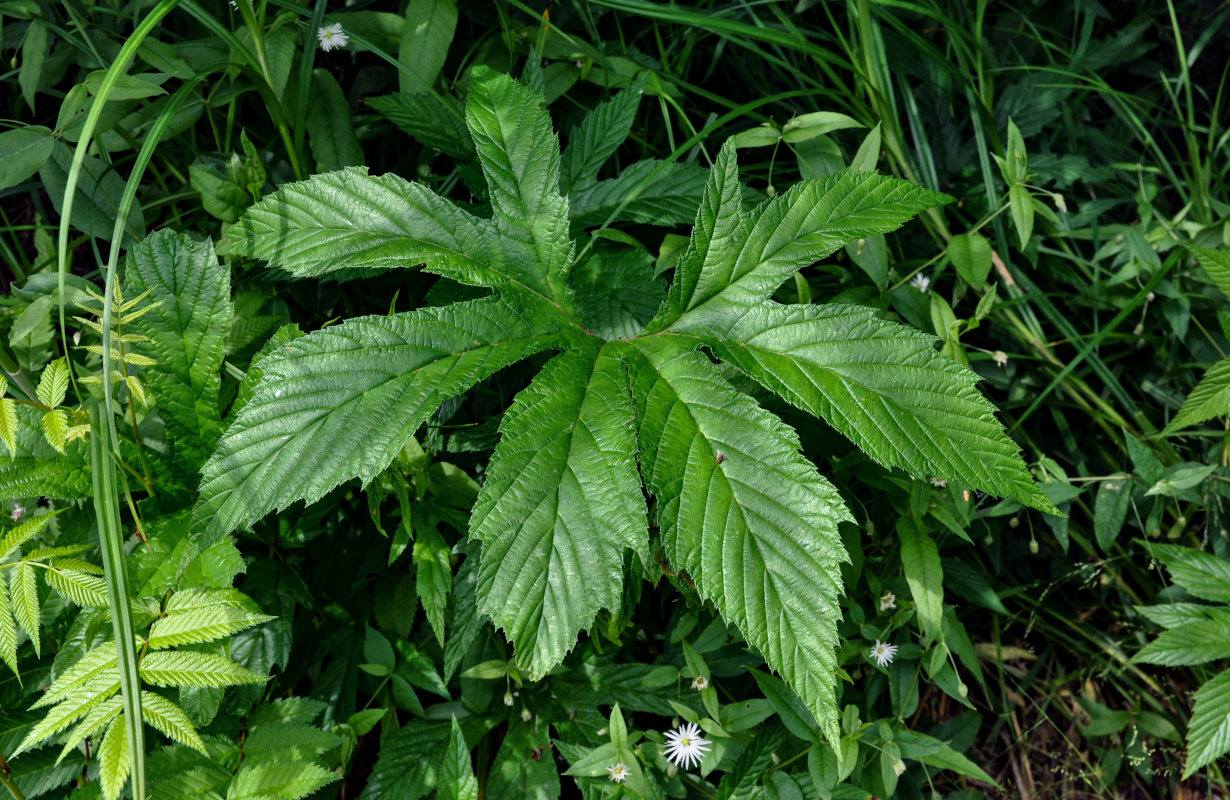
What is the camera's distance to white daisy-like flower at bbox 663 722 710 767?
1738 mm

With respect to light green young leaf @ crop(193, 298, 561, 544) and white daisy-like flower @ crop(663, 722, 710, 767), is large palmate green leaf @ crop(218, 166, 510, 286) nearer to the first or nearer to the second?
light green young leaf @ crop(193, 298, 561, 544)

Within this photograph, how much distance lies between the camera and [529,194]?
1.58 metres

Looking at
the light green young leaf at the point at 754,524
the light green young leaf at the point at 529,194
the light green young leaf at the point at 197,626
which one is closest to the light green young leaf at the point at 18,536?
the light green young leaf at the point at 197,626

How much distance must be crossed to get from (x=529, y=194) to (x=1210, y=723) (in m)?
1.81

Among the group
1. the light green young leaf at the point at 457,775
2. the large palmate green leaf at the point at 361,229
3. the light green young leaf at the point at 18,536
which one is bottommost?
the light green young leaf at the point at 457,775

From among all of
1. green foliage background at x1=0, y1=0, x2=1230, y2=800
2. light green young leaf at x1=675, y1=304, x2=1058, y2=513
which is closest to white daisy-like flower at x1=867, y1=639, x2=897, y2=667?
green foliage background at x1=0, y1=0, x2=1230, y2=800

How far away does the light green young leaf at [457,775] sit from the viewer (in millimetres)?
1639

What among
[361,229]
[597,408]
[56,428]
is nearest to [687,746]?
[597,408]

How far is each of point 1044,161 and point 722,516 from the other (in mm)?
1600

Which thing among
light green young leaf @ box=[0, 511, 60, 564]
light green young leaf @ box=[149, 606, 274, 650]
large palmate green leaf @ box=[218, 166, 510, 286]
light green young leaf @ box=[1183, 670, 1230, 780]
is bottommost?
light green young leaf @ box=[1183, 670, 1230, 780]

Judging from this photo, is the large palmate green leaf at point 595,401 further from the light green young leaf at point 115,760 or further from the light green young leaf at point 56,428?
the light green young leaf at point 56,428

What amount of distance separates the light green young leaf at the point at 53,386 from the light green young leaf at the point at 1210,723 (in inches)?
90.8

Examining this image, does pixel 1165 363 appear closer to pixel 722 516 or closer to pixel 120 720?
pixel 722 516

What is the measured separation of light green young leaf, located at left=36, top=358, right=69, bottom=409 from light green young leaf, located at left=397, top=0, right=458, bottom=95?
89 centimetres
